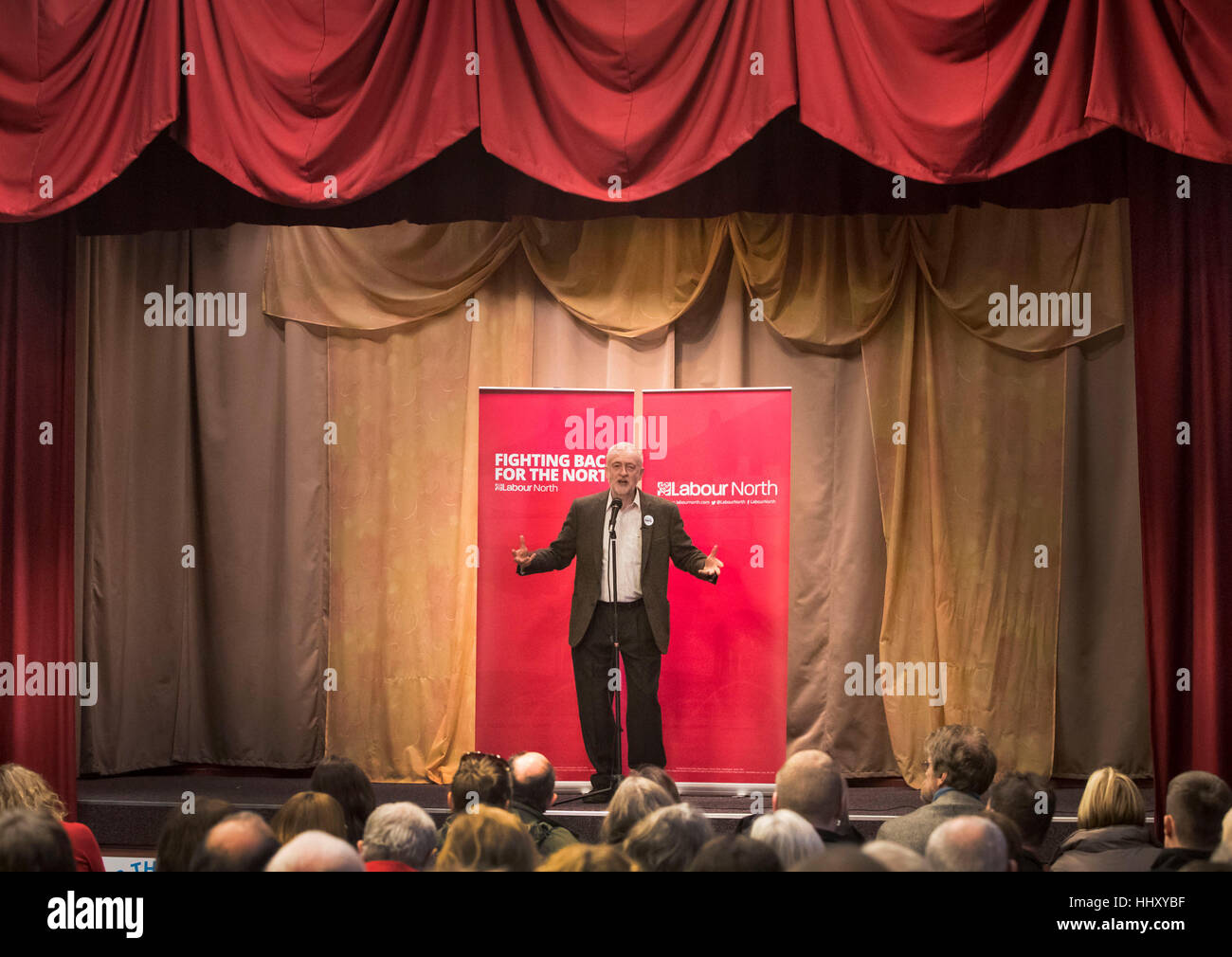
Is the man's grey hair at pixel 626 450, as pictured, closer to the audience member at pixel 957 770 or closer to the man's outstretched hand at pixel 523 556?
the man's outstretched hand at pixel 523 556

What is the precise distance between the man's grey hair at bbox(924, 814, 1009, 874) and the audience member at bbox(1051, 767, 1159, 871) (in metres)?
0.73

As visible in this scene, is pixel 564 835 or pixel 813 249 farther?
pixel 813 249

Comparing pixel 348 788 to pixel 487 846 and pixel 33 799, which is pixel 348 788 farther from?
pixel 487 846

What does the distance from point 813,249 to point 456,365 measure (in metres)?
2.02

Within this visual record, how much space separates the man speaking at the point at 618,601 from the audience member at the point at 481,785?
1974 mm

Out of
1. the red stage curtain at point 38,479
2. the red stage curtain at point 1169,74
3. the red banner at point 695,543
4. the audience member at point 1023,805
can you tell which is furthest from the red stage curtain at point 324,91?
the audience member at point 1023,805

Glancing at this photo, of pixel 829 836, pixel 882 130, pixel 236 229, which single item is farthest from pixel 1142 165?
pixel 236 229

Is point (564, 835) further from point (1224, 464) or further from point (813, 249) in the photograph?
point (813, 249)

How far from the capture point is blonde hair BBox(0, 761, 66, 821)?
10.9 ft

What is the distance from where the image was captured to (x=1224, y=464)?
4.79 metres

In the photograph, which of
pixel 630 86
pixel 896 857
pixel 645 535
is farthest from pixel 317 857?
pixel 630 86

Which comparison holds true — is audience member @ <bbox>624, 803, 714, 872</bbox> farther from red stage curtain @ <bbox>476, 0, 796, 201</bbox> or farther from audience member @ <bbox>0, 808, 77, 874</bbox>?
red stage curtain @ <bbox>476, 0, 796, 201</bbox>
